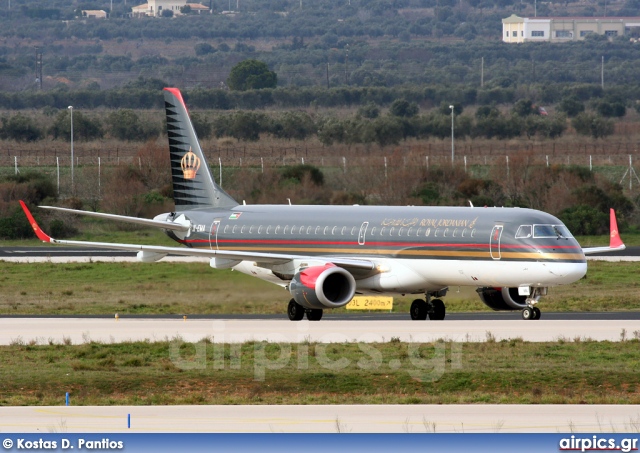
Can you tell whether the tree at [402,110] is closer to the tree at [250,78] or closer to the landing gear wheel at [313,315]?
the tree at [250,78]

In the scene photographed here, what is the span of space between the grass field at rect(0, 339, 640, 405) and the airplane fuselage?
5.16m

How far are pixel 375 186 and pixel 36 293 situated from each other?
33.8 meters

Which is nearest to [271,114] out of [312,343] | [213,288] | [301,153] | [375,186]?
[301,153]

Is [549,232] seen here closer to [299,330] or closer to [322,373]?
[299,330]

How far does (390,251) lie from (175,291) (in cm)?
842

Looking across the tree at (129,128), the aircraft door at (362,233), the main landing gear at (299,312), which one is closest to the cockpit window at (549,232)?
the aircraft door at (362,233)

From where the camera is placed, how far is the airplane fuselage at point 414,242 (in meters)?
37.1

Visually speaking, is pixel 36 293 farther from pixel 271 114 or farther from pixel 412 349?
pixel 271 114

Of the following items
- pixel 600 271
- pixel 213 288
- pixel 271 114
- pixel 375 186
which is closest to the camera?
Result: pixel 213 288

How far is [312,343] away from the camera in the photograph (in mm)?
32094

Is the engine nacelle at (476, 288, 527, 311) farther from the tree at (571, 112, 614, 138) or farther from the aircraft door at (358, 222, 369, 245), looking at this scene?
the tree at (571, 112, 614, 138)

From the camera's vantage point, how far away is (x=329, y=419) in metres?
20.9

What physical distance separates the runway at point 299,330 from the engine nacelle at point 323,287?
0.70m

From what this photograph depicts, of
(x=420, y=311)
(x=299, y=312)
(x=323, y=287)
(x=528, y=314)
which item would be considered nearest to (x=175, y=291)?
(x=299, y=312)
